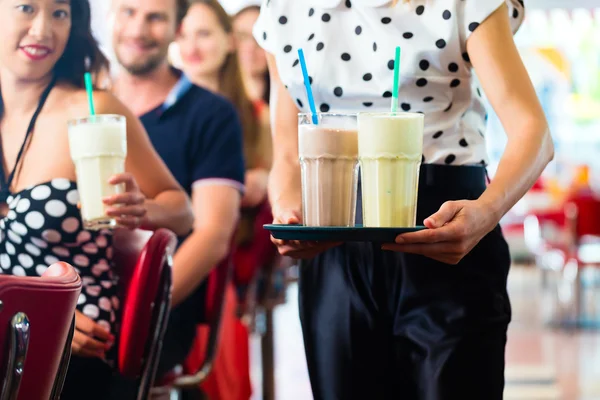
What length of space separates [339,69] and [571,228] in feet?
20.5

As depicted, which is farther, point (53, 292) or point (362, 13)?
point (362, 13)

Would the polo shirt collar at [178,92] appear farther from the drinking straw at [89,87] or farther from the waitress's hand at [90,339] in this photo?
the waitress's hand at [90,339]

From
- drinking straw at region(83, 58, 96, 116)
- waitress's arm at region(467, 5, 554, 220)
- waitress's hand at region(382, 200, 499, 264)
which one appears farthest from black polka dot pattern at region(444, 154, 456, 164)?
drinking straw at region(83, 58, 96, 116)

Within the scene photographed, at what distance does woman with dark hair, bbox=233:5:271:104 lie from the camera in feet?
11.7

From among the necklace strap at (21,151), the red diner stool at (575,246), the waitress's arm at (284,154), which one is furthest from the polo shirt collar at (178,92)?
the red diner stool at (575,246)

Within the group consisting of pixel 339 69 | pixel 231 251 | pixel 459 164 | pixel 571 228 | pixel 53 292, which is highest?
pixel 339 69

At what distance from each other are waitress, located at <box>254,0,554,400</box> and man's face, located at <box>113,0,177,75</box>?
1.19 metres

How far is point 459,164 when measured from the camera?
5.39 ft

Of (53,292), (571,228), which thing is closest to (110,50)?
(53,292)

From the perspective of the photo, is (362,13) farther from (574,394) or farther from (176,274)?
(574,394)

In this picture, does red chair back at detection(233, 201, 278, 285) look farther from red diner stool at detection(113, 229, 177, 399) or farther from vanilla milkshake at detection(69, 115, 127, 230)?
vanilla milkshake at detection(69, 115, 127, 230)

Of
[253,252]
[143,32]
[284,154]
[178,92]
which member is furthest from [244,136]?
[284,154]

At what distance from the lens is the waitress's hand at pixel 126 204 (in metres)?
2.00

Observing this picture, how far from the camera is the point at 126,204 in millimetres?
2027
